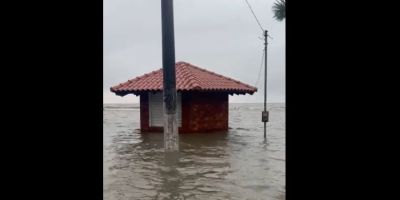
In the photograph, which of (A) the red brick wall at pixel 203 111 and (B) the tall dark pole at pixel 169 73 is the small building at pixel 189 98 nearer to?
(A) the red brick wall at pixel 203 111

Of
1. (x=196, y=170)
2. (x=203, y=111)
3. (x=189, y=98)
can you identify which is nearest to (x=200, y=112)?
(x=203, y=111)

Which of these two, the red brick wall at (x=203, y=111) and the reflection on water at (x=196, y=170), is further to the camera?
the red brick wall at (x=203, y=111)

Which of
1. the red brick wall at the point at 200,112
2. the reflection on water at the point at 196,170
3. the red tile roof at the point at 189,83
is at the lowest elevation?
the reflection on water at the point at 196,170

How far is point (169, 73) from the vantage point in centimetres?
1134

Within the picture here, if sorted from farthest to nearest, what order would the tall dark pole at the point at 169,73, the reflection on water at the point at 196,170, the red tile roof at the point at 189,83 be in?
the red tile roof at the point at 189,83
the tall dark pole at the point at 169,73
the reflection on water at the point at 196,170

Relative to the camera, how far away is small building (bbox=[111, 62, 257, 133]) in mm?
16109

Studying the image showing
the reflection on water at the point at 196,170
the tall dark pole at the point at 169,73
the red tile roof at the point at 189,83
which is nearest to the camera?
the reflection on water at the point at 196,170

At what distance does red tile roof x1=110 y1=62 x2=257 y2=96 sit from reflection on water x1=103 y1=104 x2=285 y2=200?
9.01 feet

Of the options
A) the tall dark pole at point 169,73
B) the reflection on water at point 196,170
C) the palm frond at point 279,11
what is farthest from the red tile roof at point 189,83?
the palm frond at point 279,11

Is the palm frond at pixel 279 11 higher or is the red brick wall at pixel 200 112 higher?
the palm frond at pixel 279 11

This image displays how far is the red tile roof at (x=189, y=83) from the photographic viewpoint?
16078 millimetres
